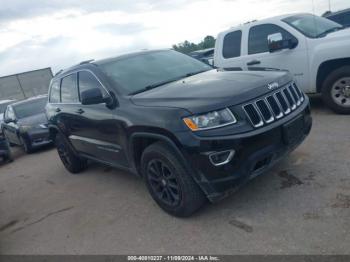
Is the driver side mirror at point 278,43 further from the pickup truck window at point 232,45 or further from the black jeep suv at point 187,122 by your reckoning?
the black jeep suv at point 187,122

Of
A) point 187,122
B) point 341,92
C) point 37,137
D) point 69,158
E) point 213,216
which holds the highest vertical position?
point 187,122

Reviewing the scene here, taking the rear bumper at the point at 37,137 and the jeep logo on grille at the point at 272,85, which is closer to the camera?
the jeep logo on grille at the point at 272,85

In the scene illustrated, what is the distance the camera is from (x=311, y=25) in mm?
6258

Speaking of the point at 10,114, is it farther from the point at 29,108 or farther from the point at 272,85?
the point at 272,85

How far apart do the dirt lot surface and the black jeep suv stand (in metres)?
0.35

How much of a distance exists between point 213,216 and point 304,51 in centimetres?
388

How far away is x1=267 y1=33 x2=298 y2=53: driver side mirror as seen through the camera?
18.9 ft

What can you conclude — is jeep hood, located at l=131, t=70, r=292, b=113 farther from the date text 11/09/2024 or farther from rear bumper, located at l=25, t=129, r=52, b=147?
rear bumper, located at l=25, t=129, r=52, b=147

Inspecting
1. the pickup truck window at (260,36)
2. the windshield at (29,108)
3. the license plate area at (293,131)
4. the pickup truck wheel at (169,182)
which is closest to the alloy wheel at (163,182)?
the pickup truck wheel at (169,182)

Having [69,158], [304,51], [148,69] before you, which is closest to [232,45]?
[304,51]

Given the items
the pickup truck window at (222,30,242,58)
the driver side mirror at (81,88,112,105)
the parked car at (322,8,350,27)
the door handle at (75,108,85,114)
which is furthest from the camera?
the parked car at (322,8,350,27)

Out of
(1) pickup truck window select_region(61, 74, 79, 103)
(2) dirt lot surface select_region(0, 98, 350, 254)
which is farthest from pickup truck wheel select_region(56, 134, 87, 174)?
(1) pickup truck window select_region(61, 74, 79, 103)

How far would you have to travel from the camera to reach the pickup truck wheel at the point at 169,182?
3281 mm

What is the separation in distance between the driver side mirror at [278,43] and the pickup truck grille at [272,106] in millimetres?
2227
